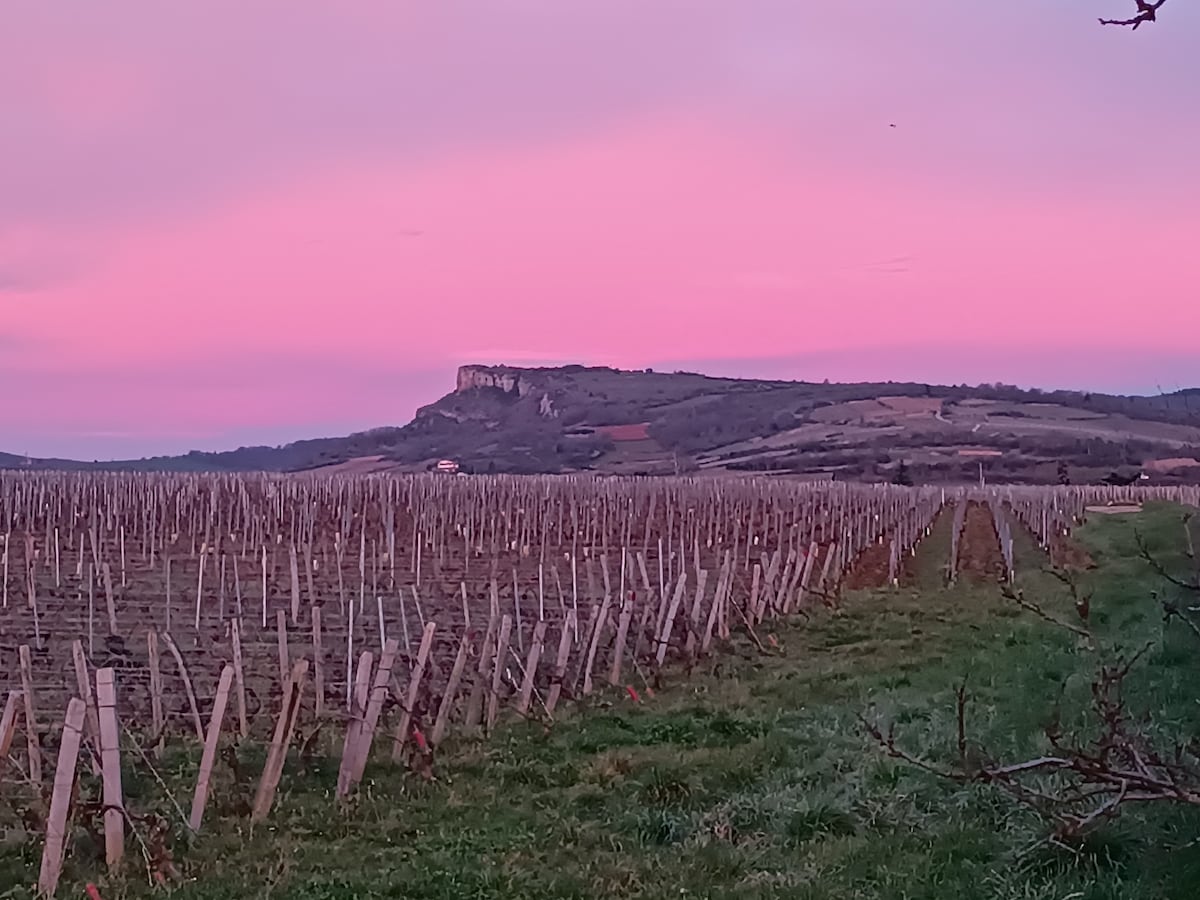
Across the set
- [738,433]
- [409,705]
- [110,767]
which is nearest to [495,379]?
[738,433]

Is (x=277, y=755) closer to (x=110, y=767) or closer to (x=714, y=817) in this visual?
(x=110, y=767)

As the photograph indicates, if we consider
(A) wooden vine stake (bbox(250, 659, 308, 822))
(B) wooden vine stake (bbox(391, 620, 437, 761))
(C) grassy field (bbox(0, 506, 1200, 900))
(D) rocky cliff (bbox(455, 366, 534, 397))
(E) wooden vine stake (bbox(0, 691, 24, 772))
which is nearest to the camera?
(C) grassy field (bbox(0, 506, 1200, 900))

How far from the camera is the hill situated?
70.8 m

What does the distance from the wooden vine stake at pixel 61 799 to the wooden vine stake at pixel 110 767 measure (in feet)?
0.41

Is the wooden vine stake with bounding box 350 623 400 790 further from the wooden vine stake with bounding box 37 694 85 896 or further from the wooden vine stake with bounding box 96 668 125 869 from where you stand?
the wooden vine stake with bounding box 37 694 85 896

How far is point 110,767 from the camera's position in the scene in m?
5.91

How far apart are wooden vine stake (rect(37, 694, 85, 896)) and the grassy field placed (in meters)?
0.13

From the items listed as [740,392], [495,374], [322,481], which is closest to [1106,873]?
[322,481]

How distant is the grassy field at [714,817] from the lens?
583 cm

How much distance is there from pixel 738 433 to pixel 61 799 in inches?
3350

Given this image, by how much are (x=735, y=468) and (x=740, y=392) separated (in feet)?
100

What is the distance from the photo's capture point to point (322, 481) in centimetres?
3688

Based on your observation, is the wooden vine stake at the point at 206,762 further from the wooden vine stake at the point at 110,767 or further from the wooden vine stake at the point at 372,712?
the wooden vine stake at the point at 372,712

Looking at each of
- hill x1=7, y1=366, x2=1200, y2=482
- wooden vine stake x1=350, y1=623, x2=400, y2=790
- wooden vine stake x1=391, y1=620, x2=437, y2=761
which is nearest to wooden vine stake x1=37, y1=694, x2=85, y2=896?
wooden vine stake x1=350, y1=623, x2=400, y2=790
